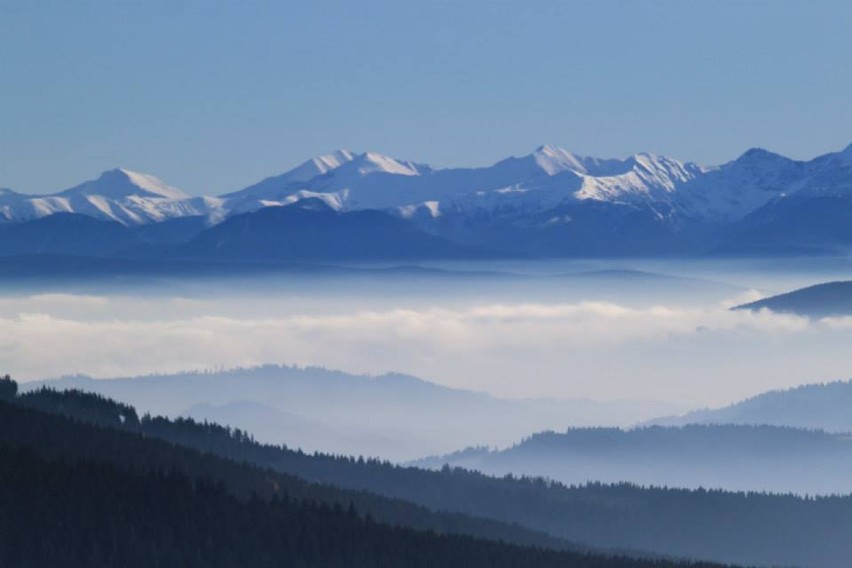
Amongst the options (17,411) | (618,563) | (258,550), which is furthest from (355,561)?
(17,411)

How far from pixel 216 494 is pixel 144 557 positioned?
25307 millimetres

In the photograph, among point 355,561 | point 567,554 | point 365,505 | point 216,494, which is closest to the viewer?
point 355,561

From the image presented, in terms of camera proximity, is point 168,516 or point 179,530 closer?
point 179,530

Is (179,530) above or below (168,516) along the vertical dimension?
below

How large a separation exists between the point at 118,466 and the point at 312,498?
80.8ft

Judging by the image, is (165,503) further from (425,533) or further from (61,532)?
(425,533)

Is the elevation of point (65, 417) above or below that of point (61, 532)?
above

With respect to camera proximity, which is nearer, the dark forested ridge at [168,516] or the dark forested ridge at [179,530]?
the dark forested ridge at [179,530]

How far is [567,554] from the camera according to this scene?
594 ft

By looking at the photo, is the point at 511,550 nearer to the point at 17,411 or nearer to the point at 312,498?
the point at 312,498

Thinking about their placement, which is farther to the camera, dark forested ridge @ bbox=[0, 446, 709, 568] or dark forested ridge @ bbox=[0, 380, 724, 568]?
dark forested ridge @ bbox=[0, 380, 724, 568]

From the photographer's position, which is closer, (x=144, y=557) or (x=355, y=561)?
(x=144, y=557)

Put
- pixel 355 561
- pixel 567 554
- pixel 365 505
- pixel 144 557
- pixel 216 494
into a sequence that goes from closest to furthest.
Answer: pixel 144 557 → pixel 355 561 → pixel 216 494 → pixel 567 554 → pixel 365 505

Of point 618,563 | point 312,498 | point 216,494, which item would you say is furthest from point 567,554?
point 216,494
